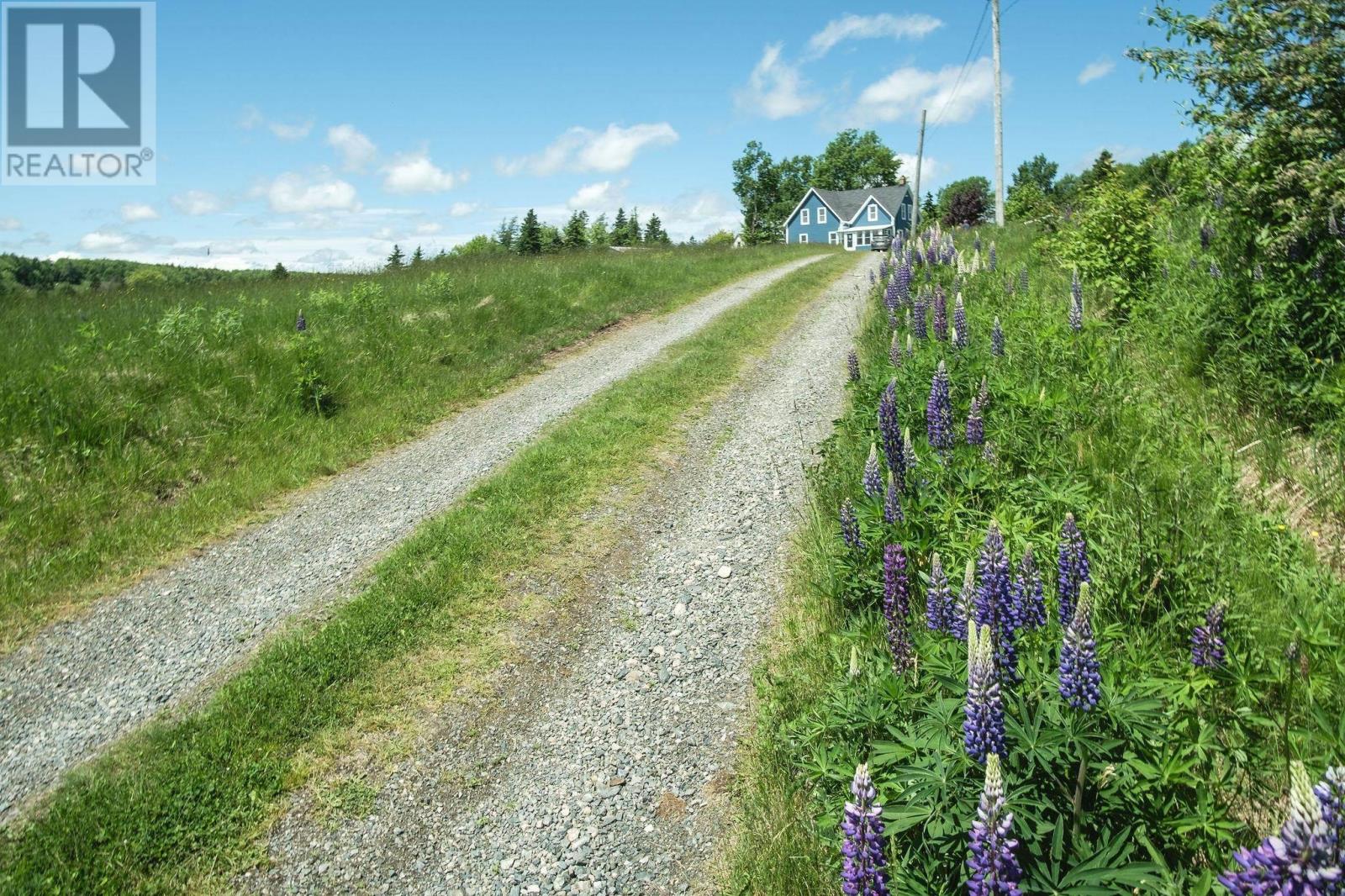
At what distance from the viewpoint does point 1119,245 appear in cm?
963

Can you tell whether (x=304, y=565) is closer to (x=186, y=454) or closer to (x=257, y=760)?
(x=257, y=760)

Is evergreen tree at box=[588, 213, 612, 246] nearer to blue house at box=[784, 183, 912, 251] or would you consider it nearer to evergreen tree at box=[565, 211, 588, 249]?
evergreen tree at box=[565, 211, 588, 249]

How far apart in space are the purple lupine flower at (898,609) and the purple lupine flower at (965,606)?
0.32 meters

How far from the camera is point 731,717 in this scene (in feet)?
14.7

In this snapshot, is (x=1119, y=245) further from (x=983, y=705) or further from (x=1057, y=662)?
(x=983, y=705)

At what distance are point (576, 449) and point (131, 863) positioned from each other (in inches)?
223

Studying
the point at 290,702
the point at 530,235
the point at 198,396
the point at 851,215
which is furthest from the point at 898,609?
the point at 851,215

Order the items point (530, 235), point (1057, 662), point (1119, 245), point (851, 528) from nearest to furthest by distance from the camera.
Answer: point (1057, 662)
point (851, 528)
point (1119, 245)
point (530, 235)

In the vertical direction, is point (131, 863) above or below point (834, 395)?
below

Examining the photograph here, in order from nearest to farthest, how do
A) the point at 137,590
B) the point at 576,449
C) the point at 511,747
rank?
the point at 511,747, the point at 137,590, the point at 576,449

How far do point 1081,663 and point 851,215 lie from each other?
8357 cm

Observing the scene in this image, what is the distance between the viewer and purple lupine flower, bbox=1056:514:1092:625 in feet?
10.9

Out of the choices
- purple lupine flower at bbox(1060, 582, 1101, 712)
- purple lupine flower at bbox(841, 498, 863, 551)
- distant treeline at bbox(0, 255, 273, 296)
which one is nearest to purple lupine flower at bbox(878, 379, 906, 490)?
purple lupine flower at bbox(841, 498, 863, 551)

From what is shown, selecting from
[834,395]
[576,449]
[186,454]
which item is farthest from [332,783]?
[834,395]
